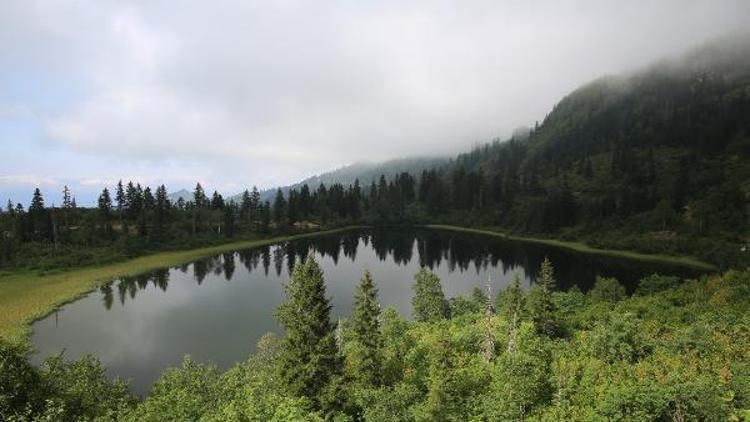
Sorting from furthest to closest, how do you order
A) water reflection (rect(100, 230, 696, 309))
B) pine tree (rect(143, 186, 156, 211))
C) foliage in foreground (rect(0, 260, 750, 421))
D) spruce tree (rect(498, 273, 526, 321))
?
pine tree (rect(143, 186, 156, 211)) → water reflection (rect(100, 230, 696, 309)) → spruce tree (rect(498, 273, 526, 321)) → foliage in foreground (rect(0, 260, 750, 421))

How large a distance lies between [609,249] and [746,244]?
39623 millimetres

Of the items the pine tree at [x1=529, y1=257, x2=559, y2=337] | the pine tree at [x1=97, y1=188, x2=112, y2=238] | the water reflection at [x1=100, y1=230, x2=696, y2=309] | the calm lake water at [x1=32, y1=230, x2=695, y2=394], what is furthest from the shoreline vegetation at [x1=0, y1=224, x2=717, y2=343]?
the pine tree at [x1=529, y1=257, x2=559, y2=337]

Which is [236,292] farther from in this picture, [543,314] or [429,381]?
[429,381]

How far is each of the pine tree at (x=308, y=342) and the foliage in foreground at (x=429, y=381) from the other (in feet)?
0.36

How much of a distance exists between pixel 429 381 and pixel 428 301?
35983 millimetres

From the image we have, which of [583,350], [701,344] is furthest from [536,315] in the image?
[701,344]

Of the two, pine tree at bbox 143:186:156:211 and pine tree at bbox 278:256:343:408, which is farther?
pine tree at bbox 143:186:156:211

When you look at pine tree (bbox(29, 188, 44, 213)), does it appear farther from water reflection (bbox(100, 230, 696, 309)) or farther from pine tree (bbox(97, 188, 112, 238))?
water reflection (bbox(100, 230, 696, 309))

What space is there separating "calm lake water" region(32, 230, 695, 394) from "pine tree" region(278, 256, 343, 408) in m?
29.5

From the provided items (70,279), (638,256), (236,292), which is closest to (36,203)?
(70,279)

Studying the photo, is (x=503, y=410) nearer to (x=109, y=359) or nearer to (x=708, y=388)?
(x=708, y=388)

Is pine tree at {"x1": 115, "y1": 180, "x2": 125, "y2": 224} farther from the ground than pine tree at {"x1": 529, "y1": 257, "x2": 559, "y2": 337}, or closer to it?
farther from the ground

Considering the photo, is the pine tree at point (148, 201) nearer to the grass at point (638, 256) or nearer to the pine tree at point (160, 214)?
the pine tree at point (160, 214)

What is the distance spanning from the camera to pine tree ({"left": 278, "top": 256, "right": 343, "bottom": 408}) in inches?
1486
